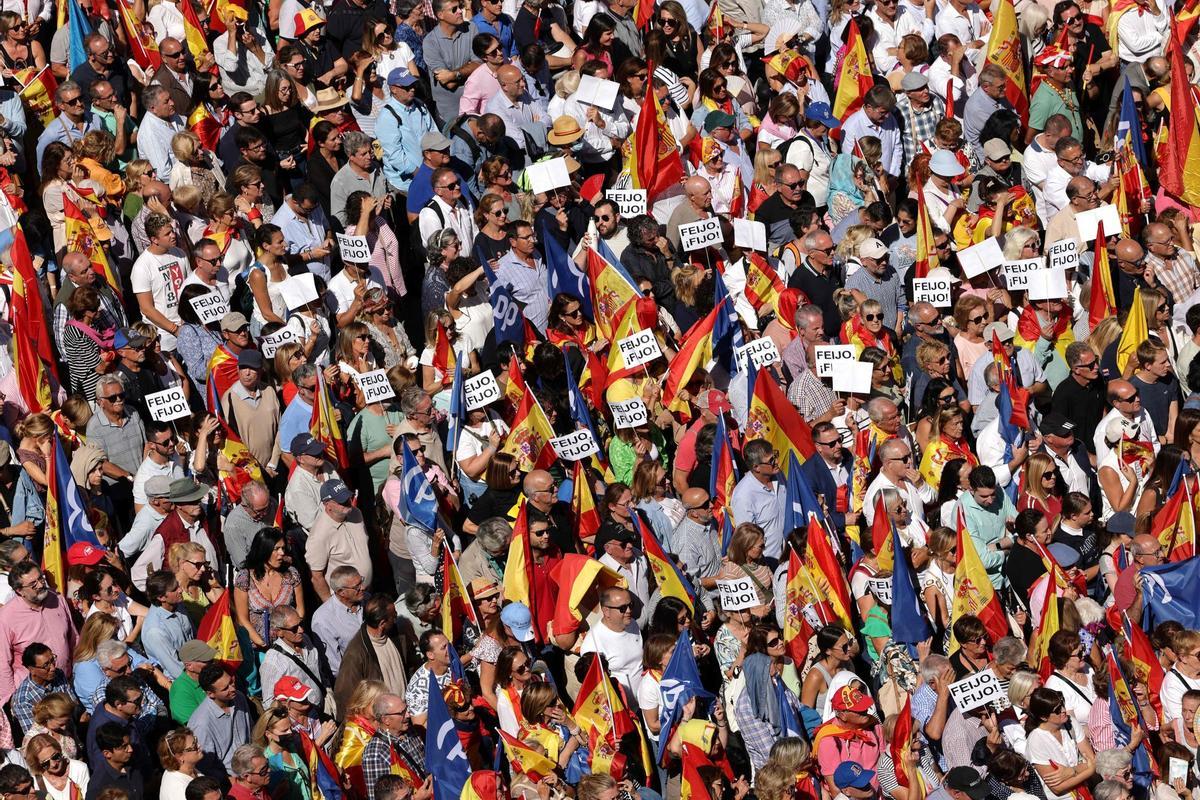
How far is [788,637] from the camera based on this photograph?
14055mm

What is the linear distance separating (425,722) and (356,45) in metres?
6.79

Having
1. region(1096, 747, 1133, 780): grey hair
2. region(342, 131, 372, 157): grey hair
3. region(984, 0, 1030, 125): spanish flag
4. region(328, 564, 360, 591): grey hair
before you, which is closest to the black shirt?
region(1096, 747, 1133, 780): grey hair

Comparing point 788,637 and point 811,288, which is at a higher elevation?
point 811,288

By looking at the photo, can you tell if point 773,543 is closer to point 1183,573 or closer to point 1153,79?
point 1183,573

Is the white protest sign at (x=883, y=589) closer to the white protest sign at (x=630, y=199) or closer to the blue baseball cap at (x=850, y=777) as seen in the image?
the blue baseball cap at (x=850, y=777)

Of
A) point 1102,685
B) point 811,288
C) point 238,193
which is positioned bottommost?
point 1102,685

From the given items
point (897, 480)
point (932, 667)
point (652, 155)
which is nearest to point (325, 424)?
point (897, 480)

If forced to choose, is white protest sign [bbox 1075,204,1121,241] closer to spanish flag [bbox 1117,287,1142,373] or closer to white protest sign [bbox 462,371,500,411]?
spanish flag [bbox 1117,287,1142,373]

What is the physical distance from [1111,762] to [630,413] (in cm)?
395

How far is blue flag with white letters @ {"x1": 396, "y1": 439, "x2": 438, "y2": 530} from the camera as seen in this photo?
48.0 feet

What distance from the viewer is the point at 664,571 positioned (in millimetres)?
14250

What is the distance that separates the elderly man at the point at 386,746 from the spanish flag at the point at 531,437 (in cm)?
244

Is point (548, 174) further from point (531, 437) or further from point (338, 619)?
point (338, 619)

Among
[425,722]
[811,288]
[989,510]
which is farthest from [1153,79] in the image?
[425,722]
